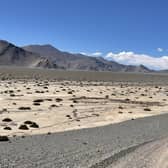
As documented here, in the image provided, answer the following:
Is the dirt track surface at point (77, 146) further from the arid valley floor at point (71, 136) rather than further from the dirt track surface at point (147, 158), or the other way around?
the dirt track surface at point (147, 158)

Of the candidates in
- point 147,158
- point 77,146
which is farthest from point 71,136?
point 147,158

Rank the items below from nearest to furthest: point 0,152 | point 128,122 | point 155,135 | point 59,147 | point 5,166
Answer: point 5,166 < point 0,152 < point 59,147 < point 155,135 < point 128,122

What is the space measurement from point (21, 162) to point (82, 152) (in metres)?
2.74

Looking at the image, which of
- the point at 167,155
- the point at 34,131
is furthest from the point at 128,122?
the point at 167,155

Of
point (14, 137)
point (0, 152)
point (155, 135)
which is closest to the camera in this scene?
point (0, 152)

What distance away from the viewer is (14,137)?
18.3m

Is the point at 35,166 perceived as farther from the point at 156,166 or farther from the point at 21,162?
the point at 156,166

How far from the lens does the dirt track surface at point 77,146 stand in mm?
12953

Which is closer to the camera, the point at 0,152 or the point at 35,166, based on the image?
the point at 35,166

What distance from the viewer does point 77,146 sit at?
52.5 ft

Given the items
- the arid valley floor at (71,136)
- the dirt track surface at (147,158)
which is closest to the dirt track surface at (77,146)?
the arid valley floor at (71,136)

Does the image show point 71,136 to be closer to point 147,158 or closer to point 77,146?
point 77,146

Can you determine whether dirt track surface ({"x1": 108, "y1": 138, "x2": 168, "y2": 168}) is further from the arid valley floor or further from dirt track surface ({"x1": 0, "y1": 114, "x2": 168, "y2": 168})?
dirt track surface ({"x1": 0, "y1": 114, "x2": 168, "y2": 168})

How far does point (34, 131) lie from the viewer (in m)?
20.7
